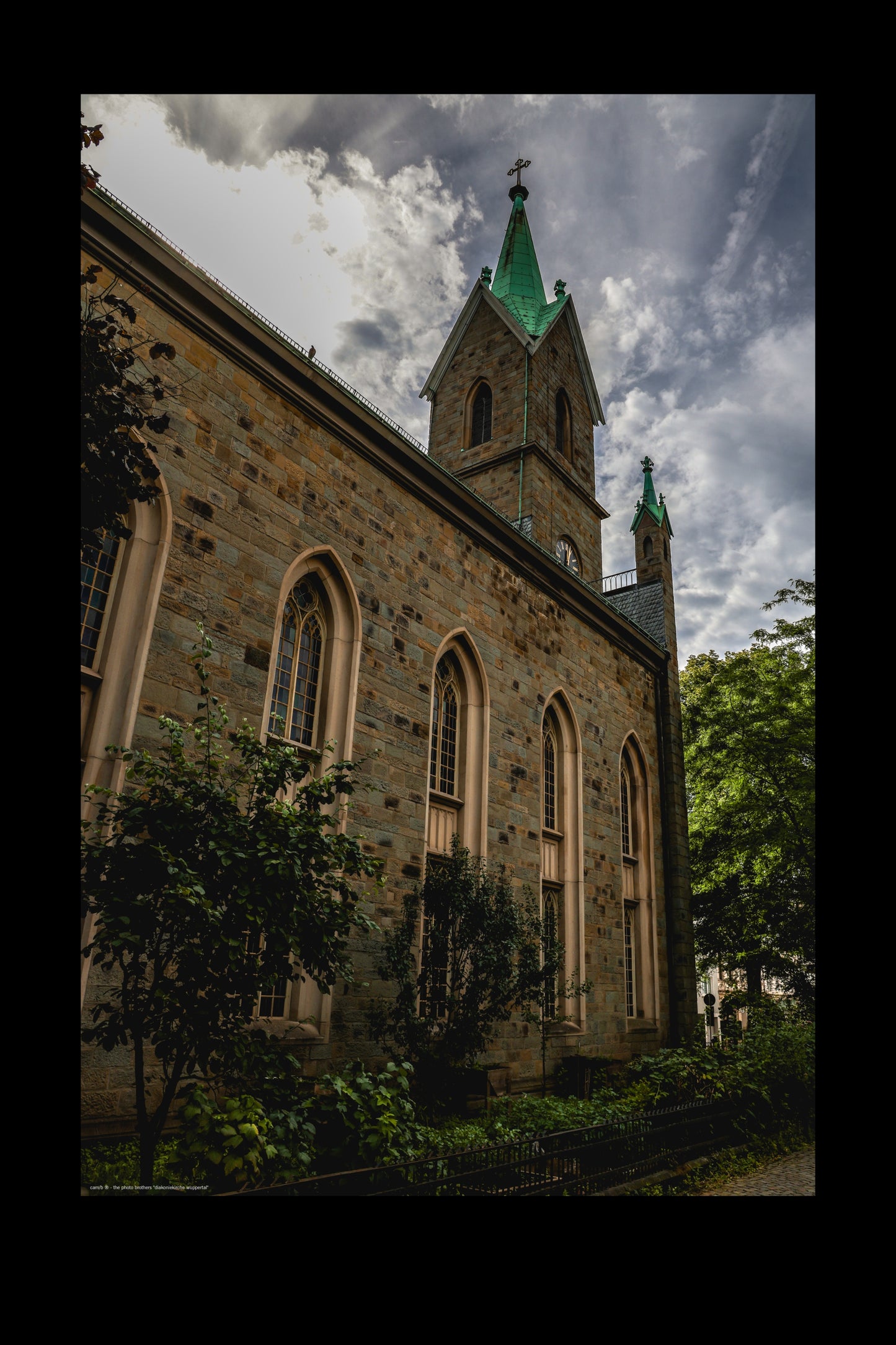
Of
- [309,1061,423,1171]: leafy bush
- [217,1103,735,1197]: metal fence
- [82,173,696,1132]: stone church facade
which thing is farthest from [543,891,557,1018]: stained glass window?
[309,1061,423,1171]: leafy bush

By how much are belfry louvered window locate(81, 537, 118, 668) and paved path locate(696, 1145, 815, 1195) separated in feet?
28.2

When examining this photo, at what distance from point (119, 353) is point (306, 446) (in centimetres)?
626

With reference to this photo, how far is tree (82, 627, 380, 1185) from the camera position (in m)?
6.02

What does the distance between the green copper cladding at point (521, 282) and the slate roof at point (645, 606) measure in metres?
9.26

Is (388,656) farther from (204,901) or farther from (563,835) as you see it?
(204,901)

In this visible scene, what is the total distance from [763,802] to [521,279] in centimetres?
1954

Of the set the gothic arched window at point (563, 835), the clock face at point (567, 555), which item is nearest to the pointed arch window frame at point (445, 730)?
the gothic arched window at point (563, 835)

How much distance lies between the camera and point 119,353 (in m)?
5.69

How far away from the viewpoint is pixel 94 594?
9164 millimetres

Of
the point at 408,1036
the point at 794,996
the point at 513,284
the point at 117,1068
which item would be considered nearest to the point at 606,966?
the point at 408,1036

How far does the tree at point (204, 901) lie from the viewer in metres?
6.02

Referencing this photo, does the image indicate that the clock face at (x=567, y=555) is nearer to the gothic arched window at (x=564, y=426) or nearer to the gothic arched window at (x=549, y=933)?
the gothic arched window at (x=564, y=426)

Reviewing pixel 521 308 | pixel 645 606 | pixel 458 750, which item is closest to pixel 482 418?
pixel 521 308

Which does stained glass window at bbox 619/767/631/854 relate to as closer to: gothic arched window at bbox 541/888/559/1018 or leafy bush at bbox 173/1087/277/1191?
gothic arched window at bbox 541/888/559/1018
